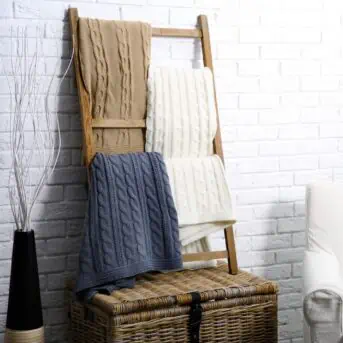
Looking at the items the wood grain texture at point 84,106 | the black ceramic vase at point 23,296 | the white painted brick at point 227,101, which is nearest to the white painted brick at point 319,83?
the white painted brick at point 227,101

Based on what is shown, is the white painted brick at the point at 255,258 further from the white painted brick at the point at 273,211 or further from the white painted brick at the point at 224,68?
the white painted brick at the point at 224,68

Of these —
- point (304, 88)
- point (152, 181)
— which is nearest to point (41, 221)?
point (152, 181)

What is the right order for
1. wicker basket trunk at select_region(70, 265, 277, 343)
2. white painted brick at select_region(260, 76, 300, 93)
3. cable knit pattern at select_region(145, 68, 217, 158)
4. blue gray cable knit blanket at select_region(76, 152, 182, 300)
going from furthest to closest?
white painted brick at select_region(260, 76, 300, 93) < cable knit pattern at select_region(145, 68, 217, 158) < blue gray cable knit blanket at select_region(76, 152, 182, 300) < wicker basket trunk at select_region(70, 265, 277, 343)

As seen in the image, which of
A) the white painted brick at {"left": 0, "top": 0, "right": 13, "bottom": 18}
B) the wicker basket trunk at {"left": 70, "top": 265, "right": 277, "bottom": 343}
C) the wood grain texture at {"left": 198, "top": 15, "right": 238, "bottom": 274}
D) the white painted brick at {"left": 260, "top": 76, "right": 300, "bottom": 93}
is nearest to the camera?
the wicker basket trunk at {"left": 70, "top": 265, "right": 277, "bottom": 343}

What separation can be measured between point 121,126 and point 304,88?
93cm

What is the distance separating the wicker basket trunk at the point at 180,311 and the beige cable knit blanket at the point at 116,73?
56 cm

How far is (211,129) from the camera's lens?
3150 millimetres

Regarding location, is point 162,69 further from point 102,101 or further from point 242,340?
point 242,340

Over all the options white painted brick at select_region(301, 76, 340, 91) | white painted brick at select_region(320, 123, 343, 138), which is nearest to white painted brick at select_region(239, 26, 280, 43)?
white painted brick at select_region(301, 76, 340, 91)

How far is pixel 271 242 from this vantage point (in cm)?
348

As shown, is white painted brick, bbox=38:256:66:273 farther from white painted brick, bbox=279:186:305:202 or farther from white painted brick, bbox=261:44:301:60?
white painted brick, bbox=261:44:301:60

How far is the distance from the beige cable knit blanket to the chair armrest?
89 centimetres

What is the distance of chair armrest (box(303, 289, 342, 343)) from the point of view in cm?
272

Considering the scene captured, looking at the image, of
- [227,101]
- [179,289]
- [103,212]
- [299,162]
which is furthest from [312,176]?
[103,212]
